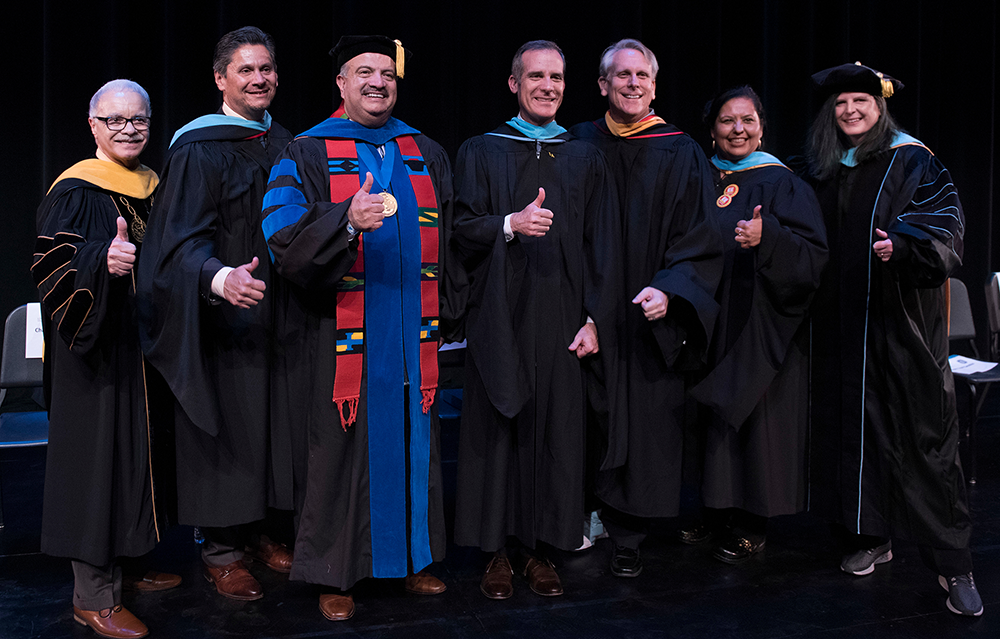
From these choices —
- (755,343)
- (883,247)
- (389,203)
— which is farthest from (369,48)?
(883,247)

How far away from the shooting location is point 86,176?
2818 millimetres

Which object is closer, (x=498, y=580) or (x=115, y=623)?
(x=115, y=623)

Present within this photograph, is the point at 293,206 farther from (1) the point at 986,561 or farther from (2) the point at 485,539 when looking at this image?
(1) the point at 986,561

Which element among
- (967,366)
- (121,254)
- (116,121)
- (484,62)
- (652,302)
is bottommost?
(967,366)

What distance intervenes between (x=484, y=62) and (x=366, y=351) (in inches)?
138

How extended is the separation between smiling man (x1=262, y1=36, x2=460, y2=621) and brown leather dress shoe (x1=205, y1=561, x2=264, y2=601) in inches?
12.1

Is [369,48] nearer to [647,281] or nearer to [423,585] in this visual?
[647,281]

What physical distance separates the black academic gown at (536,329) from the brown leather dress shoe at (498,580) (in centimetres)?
13

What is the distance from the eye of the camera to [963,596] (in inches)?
113

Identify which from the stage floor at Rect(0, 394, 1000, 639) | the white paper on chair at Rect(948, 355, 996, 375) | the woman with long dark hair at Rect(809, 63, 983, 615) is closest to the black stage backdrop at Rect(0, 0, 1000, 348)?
the white paper on chair at Rect(948, 355, 996, 375)

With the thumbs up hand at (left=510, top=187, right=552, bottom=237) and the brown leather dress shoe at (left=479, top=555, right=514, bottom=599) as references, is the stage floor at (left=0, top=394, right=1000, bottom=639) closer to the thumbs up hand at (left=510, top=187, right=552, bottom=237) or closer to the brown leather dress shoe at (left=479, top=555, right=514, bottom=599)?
the brown leather dress shoe at (left=479, top=555, right=514, bottom=599)

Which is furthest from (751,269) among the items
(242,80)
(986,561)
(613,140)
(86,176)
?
(86,176)

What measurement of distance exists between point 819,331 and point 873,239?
440 mm

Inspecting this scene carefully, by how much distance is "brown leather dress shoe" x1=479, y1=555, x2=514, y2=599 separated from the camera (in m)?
2.97
